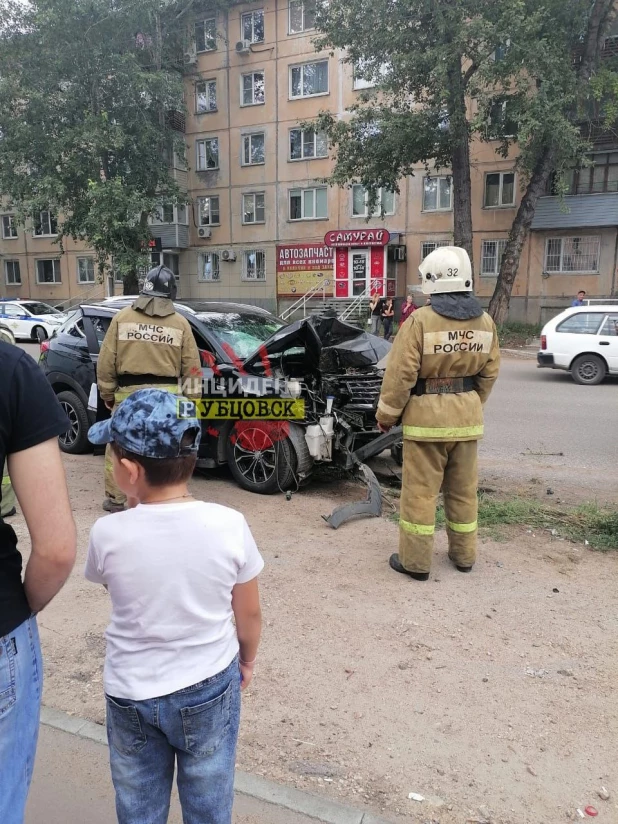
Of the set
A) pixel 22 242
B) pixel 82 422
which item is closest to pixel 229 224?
pixel 22 242

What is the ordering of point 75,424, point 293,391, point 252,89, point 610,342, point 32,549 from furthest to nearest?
1. point 252,89
2. point 610,342
3. point 75,424
4. point 293,391
5. point 32,549

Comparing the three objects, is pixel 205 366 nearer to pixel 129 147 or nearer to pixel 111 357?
pixel 111 357

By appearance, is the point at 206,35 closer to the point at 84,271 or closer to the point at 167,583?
the point at 84,271

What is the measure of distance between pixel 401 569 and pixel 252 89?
31.2 m

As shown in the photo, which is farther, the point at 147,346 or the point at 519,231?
the point at 519,231

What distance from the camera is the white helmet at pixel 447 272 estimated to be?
3.91 metres

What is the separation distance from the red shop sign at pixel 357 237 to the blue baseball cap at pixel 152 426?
26.8 metres

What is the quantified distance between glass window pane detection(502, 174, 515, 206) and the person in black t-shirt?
27690mm

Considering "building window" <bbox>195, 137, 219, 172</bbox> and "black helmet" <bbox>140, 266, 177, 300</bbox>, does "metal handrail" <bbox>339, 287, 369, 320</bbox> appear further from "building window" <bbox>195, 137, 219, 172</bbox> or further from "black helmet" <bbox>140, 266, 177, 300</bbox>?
"black helmet" <bbox>140, 266, 177, 300</bbox>

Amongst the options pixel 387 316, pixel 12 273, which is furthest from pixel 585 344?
pixel 12 273

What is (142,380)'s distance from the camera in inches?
197

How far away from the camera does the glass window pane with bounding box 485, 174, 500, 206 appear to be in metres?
26.5

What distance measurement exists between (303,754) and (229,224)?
31280 mm

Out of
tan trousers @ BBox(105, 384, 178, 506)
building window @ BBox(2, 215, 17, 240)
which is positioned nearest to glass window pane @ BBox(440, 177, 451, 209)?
building window @ BBox(2, 215, 17, 240)
